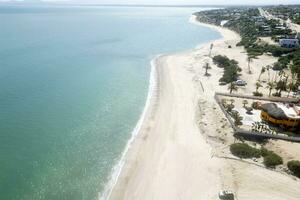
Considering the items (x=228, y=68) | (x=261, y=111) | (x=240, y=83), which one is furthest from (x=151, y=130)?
(x=228, y=68)

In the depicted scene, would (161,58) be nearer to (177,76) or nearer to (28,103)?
(177,76)

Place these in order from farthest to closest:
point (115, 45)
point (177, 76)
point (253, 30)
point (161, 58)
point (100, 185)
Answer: point (253, 30) → point (115, 45) → point (161, 58) → point (177, 76) → point (100, 185)

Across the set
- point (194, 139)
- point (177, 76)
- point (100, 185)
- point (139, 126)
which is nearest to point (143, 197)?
point (100, 185)

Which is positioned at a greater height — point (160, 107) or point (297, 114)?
point (297, 114)

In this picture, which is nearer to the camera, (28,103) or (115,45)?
(28,103)

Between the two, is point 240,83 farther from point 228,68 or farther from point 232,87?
point 228,68

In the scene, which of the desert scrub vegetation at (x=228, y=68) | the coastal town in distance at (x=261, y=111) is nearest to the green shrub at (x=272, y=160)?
the coastal town in distance at (x=261, y=111)

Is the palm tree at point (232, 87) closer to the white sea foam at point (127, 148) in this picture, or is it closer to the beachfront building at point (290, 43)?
the white sea foam at point (127, 148)
